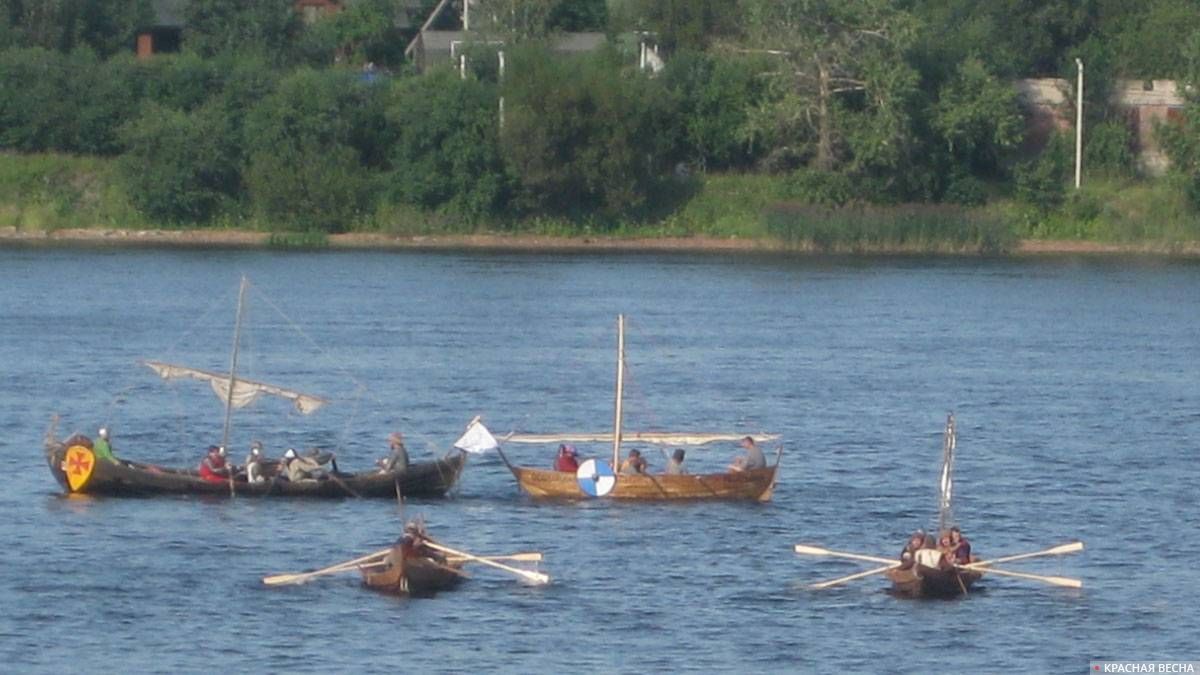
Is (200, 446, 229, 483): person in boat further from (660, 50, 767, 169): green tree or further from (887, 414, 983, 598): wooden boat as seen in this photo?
(660, 50, 767, 169): green tree

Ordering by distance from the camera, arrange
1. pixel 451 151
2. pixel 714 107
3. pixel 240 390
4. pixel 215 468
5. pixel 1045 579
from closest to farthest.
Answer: pixel 1045 579 < pixel 215 468 < pixel 240 390 < pixel 451 151 < pixel 714 107

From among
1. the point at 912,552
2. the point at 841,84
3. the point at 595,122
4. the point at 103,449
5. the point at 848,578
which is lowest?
the point at 848,578

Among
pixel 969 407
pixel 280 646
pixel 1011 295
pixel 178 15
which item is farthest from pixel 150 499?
pixel 178 15

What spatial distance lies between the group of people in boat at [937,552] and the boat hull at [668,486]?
322 inches

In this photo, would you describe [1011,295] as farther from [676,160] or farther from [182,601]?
[182,601]

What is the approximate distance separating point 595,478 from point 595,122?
201 ft

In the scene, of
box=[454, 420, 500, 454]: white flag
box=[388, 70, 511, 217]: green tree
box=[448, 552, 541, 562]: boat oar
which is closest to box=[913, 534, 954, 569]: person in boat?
box=[448, 552, 541, 562]: boat oar

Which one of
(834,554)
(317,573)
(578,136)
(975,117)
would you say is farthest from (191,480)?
(975,117)

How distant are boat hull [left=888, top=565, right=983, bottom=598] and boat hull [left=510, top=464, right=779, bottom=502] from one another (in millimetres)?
8366

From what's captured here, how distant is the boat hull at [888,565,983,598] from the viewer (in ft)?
129

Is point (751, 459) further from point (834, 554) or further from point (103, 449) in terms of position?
point (103, 449)

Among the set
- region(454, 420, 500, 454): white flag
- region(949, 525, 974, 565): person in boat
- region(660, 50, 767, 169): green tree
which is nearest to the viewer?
region(949, 525, 974, 565): person in boat

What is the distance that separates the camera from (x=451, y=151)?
4237 inches

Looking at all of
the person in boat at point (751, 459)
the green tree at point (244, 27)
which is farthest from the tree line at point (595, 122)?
the person in boat at point (751, 459)
